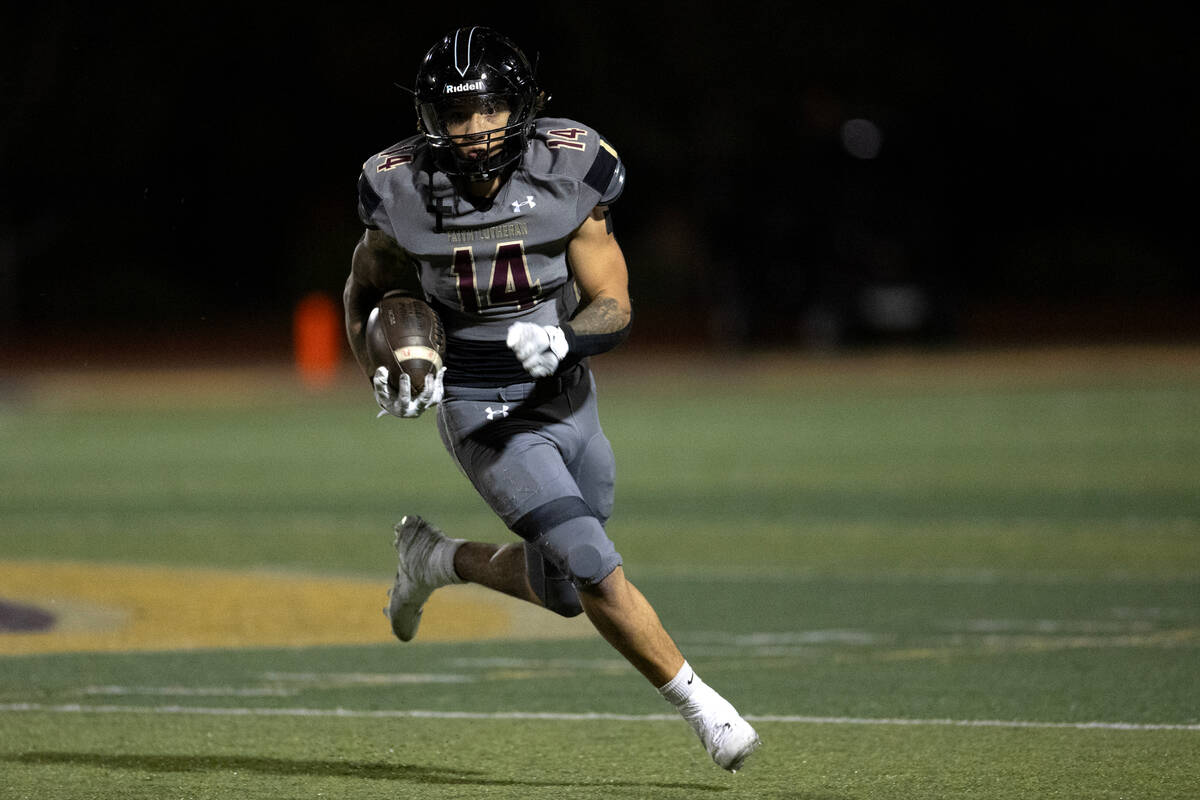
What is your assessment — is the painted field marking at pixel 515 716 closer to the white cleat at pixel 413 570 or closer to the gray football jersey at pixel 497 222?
the white cleat at pixel 413 570

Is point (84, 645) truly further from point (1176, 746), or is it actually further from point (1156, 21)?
point (1156, 21)

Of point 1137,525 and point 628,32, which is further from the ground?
point 628,32

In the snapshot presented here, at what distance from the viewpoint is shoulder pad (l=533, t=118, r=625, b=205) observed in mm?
5730

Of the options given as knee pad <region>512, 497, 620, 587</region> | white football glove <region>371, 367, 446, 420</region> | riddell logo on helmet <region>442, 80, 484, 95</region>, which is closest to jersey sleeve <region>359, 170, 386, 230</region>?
riddell logo on helmet <region>442, 80, 484, 95</region>

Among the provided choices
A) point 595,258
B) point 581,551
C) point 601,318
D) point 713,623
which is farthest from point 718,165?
point 581,551

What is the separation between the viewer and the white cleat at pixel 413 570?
20.8 ft

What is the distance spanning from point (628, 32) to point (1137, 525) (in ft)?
69.6

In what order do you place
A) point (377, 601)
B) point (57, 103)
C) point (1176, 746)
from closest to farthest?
point (1176, 746)
point (377, 601)
point (57, 103)

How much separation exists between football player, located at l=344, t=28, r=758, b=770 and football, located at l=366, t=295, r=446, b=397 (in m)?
0.03

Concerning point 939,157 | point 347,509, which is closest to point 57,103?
point 939,157

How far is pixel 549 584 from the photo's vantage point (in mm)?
6074

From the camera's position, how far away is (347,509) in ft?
→ 47.4

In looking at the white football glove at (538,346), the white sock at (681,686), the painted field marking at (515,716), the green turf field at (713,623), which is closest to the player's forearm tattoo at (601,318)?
the white football glove at (538,346)

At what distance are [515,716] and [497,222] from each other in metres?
2.14
